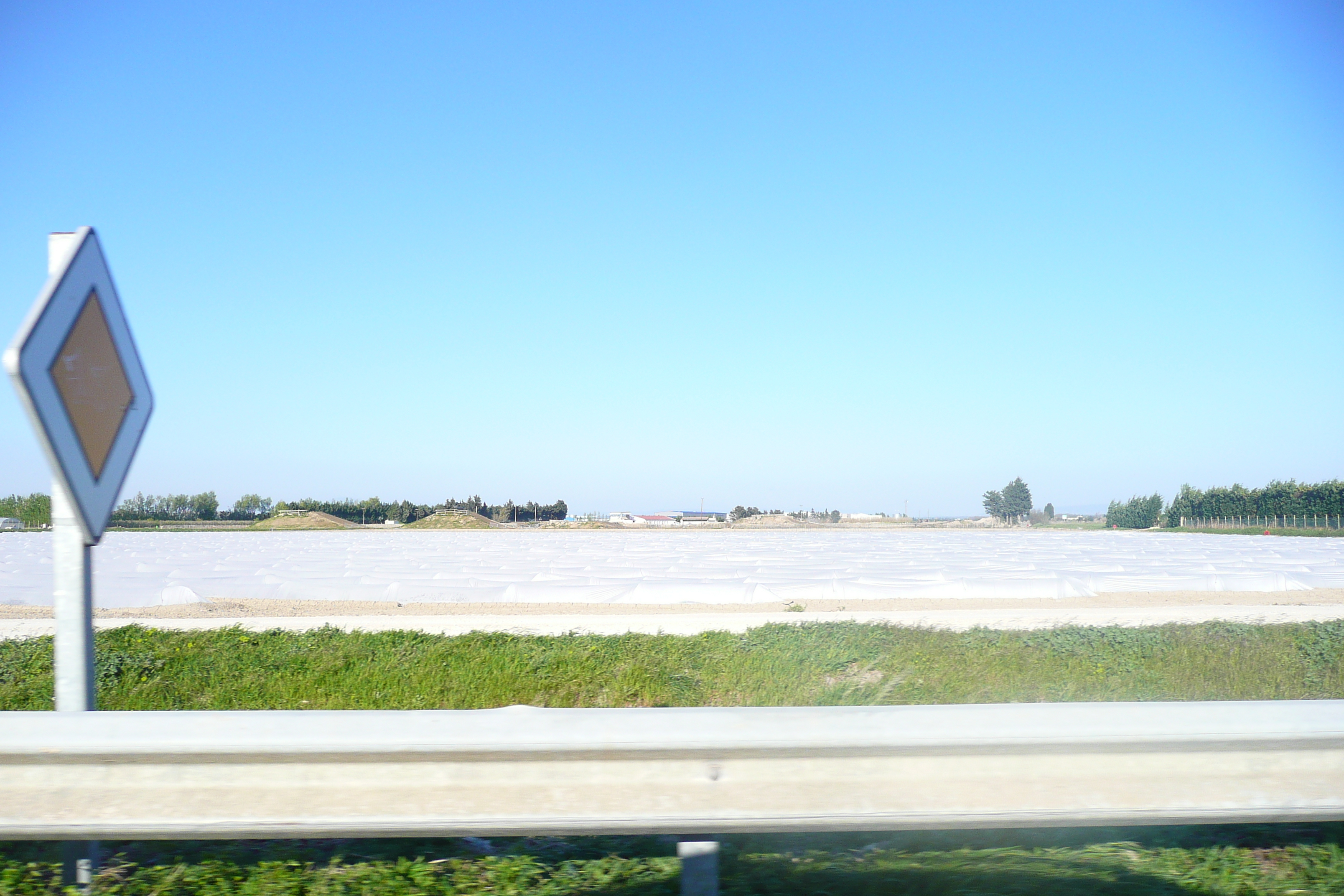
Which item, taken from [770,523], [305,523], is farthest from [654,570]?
[770,523]

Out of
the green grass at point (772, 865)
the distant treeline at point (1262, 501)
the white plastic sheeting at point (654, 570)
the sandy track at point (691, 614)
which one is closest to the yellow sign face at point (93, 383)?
the green grass at point (772, 865)

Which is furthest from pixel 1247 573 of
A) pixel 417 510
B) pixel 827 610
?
pixel 417 510

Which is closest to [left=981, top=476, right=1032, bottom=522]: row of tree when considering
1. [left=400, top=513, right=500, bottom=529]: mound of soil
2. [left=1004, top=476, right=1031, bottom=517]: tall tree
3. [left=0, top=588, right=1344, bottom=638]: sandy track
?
[left=1004, top=476, right=1031, bottom=517]: tall tree

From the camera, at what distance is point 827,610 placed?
38.4 feet

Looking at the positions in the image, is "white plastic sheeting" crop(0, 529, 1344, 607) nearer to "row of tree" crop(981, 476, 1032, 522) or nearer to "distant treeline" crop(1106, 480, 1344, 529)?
"distant treeline" crop(1106, 480, 1344, 529)

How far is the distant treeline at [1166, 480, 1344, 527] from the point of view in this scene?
47.6 metres

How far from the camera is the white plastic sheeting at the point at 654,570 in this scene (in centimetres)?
1336

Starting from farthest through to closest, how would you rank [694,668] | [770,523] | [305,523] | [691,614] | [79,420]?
1. [770,523]
2. [305,523]
3. [691,614]
4. [694,668]
5. [79,420]

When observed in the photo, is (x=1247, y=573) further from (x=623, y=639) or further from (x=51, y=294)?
(x=51, y=294)

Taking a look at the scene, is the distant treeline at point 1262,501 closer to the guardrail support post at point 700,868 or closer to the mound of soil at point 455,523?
the mound of soil at point 455,523

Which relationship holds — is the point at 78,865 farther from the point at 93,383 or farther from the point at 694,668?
the point at 694,668

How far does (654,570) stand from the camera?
16.6 m

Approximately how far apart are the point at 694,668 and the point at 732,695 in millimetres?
702

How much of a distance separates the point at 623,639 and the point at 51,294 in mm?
6639
